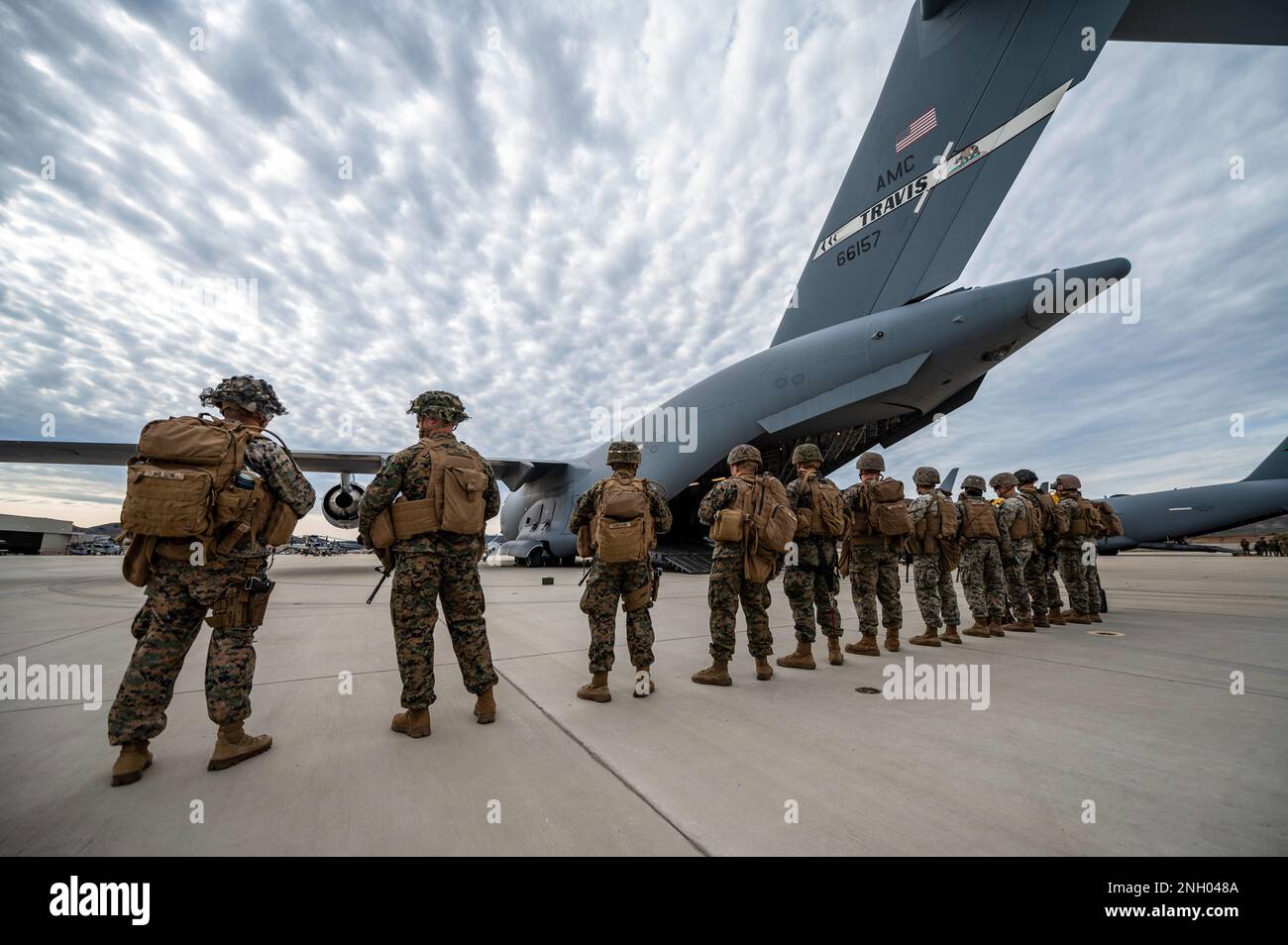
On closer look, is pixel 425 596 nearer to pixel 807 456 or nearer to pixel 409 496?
pixel 409 496

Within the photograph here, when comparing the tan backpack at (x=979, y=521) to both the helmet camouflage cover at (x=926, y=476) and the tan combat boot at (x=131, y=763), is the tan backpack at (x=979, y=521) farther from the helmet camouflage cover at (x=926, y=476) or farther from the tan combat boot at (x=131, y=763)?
the tan combat boot at (x=131, y=763)

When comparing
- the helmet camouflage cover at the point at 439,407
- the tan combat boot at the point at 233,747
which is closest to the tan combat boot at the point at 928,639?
the helmet camouflage cover at the point at 439,407

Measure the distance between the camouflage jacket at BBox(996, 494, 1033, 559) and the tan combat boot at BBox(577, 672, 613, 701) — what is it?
207 inches

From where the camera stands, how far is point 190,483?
2.21 meters

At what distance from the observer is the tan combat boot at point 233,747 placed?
7.23 ft

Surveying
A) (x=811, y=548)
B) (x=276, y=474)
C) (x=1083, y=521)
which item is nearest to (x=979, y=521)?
(x=1083, y=521)

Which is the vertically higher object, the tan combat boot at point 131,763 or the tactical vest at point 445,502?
the tactical vest at point 445,502

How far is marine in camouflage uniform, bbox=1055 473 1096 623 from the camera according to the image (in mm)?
6504

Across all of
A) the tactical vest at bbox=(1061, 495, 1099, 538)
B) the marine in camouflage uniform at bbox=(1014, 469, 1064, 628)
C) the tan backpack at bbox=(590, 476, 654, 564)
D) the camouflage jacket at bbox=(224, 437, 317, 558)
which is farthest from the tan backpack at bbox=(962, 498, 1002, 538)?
the camouflage jacket at bbox=(224, 437, 317, 558)

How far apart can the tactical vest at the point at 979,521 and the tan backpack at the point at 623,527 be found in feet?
13.6

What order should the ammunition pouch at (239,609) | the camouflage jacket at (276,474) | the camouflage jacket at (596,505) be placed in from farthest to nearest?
the camouflage jacket at (596,505), the camouflage jacket at (276,474), the ammunition pouch at (239,609)

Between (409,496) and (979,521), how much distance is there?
Result: 5.77 metres

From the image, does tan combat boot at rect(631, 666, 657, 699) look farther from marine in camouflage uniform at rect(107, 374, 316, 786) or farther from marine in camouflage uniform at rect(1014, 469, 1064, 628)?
marine in camouflage uniform at rect(1014, 469, 1064, 628)
